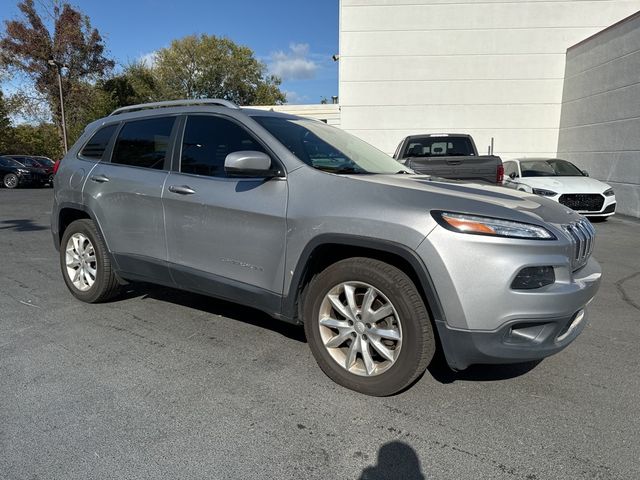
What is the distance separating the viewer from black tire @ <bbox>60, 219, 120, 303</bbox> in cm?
431

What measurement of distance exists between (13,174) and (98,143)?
20.2 metres

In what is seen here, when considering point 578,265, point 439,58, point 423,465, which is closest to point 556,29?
point 439,58

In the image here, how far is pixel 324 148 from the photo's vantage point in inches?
137

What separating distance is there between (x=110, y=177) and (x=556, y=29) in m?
16.9

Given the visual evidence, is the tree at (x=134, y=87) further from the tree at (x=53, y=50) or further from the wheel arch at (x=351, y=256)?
the wheel arch at (x=351, y=256)

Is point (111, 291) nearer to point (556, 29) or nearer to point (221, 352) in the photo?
point (221, 352)

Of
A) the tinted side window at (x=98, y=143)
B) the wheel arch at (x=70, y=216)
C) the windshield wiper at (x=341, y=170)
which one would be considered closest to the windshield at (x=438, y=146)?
the tinted side window at (x=98, y=143)

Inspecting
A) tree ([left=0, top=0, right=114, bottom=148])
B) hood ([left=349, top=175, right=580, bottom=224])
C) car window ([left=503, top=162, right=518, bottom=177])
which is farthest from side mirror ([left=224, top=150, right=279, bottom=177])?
tree ([left=0, top=0, right=114, bottom=148])

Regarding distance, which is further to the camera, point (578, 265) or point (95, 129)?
point (95, 129)

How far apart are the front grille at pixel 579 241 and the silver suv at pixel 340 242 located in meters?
0.02

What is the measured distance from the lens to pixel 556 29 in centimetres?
1595

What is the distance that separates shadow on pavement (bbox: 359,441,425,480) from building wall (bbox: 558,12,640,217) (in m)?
12.1

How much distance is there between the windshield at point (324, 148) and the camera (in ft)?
10.8

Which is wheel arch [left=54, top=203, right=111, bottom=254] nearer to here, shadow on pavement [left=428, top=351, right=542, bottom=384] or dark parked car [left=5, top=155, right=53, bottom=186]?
shadow on pavement [left=428, top=351, right=542, bottom=384]
